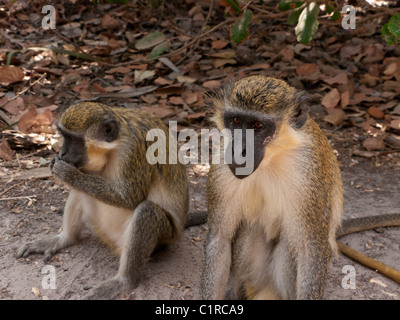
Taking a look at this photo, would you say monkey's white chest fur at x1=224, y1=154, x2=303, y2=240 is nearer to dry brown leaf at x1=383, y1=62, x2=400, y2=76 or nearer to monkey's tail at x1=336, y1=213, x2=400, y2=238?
monkey's tail at x1=336, y1=213, x2=400, y2=238

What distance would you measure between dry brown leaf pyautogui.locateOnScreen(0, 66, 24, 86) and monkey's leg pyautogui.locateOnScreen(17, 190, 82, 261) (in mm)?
3493

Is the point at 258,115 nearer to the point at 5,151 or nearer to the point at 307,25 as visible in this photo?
the point at 307,25

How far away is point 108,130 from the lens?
14.3 ft

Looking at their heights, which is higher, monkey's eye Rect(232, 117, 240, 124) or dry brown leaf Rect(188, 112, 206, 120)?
monkey's eye Rect(232, 117, 240, 124)

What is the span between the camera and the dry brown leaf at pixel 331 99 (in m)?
7.58

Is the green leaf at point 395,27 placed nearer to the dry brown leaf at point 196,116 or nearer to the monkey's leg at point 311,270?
the monkey's leg at point 311,270

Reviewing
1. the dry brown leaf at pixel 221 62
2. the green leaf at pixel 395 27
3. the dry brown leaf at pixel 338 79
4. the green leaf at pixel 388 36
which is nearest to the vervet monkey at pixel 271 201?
the green leaf at pixel 395 27

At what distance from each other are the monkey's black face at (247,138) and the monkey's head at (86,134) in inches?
49.8

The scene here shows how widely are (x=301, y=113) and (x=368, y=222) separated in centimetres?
219

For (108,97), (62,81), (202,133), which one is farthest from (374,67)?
(62,81)

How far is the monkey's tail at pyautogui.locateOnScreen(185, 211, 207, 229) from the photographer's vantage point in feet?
17.6

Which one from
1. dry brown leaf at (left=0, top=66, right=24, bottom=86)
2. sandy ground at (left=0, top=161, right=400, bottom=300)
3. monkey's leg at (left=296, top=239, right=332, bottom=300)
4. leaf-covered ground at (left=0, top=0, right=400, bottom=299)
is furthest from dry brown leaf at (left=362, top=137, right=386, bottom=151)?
dry brown leaf at (left=0, top=66, right=24, bottom=86)

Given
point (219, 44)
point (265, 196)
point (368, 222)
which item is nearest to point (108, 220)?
point (265, 196)

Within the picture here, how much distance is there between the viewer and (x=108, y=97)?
7.61 m
